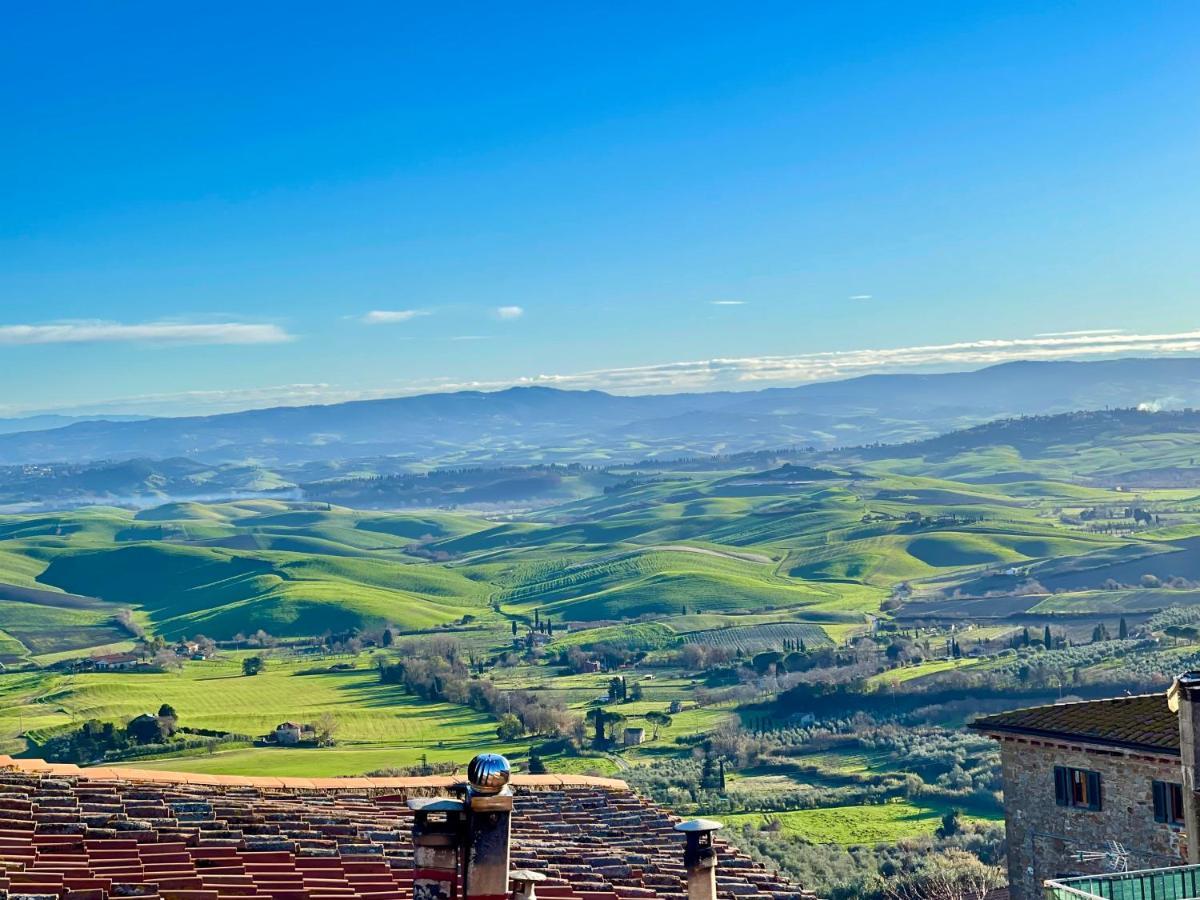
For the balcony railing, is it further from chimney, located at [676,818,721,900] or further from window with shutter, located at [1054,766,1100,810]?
window with shutter, located at [1054,766,1100,810]

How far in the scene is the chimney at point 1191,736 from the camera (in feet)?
63.8

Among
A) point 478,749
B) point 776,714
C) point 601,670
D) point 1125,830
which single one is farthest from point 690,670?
point 1125,830

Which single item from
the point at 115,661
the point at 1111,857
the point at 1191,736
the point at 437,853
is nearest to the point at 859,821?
the point at 1111,857

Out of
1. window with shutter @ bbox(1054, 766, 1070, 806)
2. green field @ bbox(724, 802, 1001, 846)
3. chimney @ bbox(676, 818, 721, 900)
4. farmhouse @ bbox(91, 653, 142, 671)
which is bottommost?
farmhouse @ bbox(91, 653, 142, 671)

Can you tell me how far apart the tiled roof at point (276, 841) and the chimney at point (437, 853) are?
15.3 ft

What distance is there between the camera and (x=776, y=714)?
391 ft

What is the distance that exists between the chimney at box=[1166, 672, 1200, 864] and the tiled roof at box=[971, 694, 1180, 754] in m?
6.85

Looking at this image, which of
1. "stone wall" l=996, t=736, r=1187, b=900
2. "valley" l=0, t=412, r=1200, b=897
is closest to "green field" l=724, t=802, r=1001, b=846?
"valley" l=0, t=412, r=1200, b=897

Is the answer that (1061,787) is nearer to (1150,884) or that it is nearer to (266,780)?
(1150,884)

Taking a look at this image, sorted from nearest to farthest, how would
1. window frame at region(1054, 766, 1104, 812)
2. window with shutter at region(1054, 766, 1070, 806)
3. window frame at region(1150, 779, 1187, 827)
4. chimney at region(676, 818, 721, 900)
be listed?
chimney at region(676, 818, 721, 900) → window frame at region(1150, 779, 1187, 827) → window frame at region(1054, 766, 1104, 812) → window with shutter at region(1054, 766, 1070, 806)

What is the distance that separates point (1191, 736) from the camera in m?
19.5

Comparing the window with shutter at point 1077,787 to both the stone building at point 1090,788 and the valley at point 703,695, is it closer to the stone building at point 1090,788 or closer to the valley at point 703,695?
the stone building at point 1090,788

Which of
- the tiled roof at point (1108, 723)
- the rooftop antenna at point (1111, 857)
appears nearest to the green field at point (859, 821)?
the tiled roof at point (1108, 723)

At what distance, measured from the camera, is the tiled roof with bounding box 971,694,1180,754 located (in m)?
27.5
